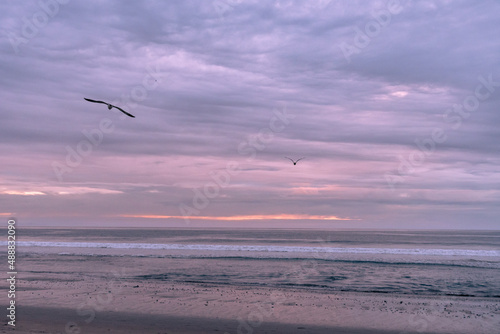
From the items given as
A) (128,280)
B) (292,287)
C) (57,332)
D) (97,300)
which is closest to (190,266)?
(128,280)

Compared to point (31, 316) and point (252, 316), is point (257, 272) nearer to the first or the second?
point (252, 316)

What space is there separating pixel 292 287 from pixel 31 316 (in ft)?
42.2

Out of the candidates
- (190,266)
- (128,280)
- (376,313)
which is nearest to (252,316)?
(376,313)

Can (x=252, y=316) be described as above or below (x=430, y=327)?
below

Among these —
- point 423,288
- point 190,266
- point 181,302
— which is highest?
point 423,288

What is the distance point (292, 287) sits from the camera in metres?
22.6

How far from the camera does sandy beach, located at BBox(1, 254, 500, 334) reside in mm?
14133

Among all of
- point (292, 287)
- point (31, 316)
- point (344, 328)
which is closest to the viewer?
point (344, 328)

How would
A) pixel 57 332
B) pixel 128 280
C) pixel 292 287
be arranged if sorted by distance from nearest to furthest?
pixel 57 332 < pixel 292 287 < pixel 128 280

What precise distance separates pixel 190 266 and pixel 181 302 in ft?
47.2

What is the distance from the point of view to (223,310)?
1656cm

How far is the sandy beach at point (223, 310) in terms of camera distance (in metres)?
14.1

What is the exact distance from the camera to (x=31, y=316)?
50.1ft

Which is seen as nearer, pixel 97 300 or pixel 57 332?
pixel 57 332
